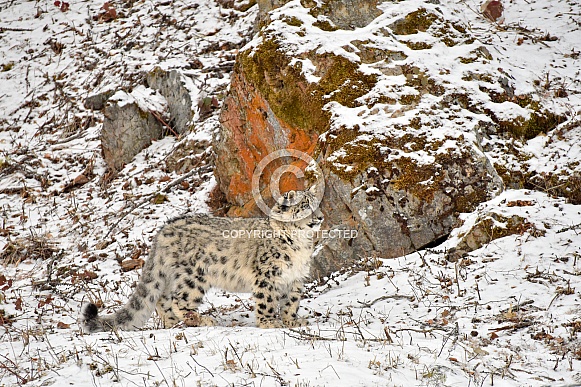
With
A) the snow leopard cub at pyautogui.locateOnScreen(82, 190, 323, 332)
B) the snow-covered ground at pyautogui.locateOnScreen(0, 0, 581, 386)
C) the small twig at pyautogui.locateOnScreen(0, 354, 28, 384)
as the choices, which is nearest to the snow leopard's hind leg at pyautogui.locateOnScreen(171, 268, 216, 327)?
the snow leopard cub at pyautogui.locateOnScreen(82, 190, 323, 332)

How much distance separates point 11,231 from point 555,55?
1261 centimetres

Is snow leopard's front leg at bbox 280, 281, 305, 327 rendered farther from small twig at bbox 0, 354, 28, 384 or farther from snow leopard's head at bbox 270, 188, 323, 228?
small twig at bbox 0, 354, 28, 384

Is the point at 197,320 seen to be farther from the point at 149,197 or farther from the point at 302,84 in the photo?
the point at 149,197

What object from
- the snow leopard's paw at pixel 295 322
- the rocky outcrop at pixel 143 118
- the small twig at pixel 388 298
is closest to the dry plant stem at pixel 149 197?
the rocky outcrop at pixel 143 118

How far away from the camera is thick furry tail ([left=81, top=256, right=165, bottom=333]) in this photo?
24.0 feet

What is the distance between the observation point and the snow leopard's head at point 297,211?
829 centimetres

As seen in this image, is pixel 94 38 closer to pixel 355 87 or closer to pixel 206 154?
pixel 206 154

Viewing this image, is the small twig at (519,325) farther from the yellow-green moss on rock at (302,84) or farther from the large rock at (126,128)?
the large rock at (126,128)

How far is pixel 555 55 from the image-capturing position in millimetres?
12375

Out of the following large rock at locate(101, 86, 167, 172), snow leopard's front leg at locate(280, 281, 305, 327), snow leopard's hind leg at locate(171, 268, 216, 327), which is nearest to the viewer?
snow leopard's front leg at locate(280, 281, 305, 327)

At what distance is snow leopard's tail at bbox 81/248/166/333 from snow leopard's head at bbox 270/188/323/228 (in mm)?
1993

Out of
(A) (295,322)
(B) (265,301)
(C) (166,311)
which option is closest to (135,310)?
(C) (166,311)

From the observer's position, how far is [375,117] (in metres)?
9.56

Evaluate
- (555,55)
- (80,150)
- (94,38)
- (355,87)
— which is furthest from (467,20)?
(94,38)
